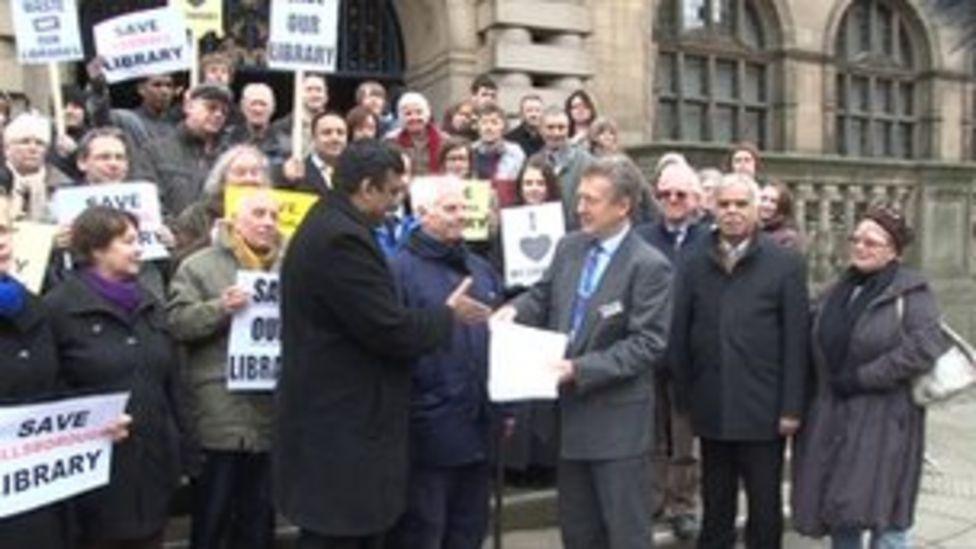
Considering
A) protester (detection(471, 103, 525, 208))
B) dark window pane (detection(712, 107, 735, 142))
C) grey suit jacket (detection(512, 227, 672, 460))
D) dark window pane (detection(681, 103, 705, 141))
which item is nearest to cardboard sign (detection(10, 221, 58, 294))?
grey suit jacket (detection(512, 227, 672, 460))

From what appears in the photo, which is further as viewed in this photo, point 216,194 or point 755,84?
point 755,84

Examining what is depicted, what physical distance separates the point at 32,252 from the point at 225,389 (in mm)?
933

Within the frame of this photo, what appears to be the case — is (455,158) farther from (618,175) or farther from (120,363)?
(120,363)

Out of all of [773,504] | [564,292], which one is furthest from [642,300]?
[773,504]

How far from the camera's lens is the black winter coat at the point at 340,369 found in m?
4.24

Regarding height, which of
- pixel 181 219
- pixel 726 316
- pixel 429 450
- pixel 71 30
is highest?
pixel 71 30

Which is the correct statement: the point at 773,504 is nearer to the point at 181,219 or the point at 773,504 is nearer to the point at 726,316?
the point at 726,316

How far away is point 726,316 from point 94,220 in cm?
282

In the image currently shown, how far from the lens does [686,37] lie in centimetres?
1501

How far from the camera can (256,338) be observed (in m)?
5.05

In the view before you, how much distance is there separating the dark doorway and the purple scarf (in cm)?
726

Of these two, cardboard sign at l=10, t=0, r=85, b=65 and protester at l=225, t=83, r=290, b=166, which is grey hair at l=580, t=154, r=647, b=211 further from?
cardboard sign at l=10, t=0, r=85, b=65

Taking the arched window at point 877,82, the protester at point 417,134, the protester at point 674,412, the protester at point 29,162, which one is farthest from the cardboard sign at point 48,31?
the arched window at point 877,82

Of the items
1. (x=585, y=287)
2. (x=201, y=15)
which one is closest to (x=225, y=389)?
(x=585, y=287)
